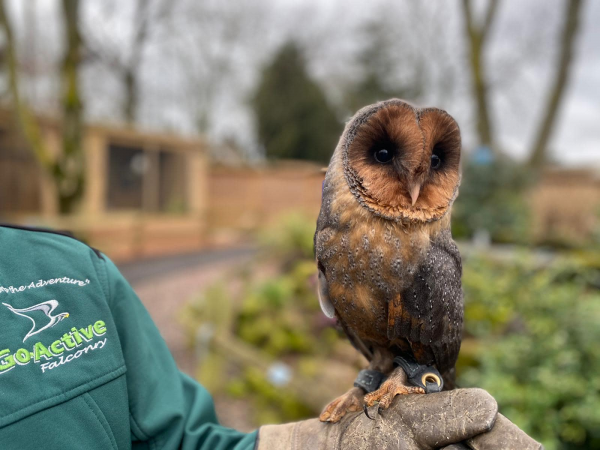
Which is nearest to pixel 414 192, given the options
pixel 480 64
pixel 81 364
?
pixel 81 364

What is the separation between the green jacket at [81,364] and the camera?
113 cm

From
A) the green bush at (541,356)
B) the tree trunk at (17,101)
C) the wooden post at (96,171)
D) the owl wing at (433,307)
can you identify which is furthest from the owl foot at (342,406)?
the wooden post at (96,171)

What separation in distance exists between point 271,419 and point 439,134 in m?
3.92

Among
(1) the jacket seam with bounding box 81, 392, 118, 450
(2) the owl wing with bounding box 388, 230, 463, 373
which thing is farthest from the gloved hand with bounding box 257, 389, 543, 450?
(1) the jacket seam with bounding box 81, 392, 118, 450

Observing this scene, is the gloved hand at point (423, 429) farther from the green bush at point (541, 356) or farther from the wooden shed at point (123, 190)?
the wooden shed at point (123, 190)

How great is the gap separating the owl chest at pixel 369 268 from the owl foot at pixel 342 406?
24 cm

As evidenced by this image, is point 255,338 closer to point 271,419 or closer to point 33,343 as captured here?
point 271,419

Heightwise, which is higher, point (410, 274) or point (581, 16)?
point (581, 16)

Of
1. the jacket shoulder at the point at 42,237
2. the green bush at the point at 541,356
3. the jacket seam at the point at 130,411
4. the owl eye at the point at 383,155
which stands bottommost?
the green bush at the point at 541,356

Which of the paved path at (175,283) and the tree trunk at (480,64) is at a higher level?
the tree trunk at (480,64)

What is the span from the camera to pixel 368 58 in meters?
20.7

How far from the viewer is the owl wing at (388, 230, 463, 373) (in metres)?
1.29

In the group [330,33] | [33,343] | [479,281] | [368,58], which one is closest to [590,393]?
[479,281]

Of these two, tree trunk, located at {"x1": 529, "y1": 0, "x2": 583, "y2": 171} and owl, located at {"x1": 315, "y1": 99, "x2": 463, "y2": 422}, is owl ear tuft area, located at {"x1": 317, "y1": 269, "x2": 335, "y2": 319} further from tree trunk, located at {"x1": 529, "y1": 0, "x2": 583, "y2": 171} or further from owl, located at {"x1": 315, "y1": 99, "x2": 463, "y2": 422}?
tree trunk, located at {"x1": 529, "y1": 0, "x2": 583, "y2": 171}
